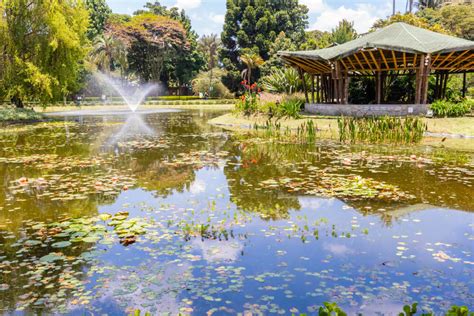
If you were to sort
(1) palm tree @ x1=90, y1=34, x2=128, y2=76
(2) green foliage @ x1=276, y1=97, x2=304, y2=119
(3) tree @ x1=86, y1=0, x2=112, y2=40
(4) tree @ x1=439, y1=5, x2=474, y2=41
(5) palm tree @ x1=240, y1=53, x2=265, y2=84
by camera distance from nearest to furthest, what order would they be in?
(2) green foliage @ x1=276, y1=97, x2=304, y2=119
(5) palm tree @ x1=240, y1=53, x2=265, y2=84
(4) tree @ x1=439, y1=5, x2=474, y2=41
(1) palm tree @ x1=90, y1=34, x2=128, y2=76
(3) tree @ x1=86, y1=0, x2=112, y2=40

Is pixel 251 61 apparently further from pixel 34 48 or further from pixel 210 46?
pixel 34 48

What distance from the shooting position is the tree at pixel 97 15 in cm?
6335

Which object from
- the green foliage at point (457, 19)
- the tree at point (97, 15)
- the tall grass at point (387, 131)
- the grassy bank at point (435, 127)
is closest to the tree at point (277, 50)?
the green foliage at point (457, 19)

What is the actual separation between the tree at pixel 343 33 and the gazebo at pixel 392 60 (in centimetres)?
1378

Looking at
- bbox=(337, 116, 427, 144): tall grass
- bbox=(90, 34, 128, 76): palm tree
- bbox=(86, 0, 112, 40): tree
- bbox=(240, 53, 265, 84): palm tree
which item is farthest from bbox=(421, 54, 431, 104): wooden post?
bbox=(86, 0, 112, 40): tree

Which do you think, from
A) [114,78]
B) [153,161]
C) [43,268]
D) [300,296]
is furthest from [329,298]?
[114,78]

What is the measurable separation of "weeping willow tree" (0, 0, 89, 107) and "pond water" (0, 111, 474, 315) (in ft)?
55.4

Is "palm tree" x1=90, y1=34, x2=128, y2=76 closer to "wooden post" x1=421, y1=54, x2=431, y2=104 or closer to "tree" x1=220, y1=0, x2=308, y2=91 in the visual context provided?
"tree" x1=220, y1=0, x2=308, y2=91

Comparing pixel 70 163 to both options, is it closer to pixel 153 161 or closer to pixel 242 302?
pixel 153 161

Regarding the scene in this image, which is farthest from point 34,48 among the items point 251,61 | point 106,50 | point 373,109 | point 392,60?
point 106,50

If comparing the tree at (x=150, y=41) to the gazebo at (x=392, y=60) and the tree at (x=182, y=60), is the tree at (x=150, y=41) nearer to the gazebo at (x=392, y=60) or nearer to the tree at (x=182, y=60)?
the tree at (x=182, y=60)

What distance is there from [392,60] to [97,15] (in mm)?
55352

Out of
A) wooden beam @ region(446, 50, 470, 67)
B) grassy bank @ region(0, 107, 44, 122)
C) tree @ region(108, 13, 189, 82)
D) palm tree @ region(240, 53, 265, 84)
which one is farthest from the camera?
tree @ region(108, 13, 189, 82)

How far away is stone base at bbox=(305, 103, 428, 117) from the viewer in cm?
2134
